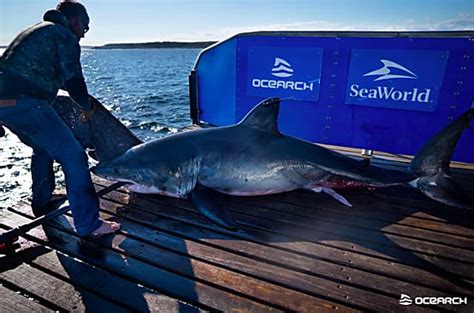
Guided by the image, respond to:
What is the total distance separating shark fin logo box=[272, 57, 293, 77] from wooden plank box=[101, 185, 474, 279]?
13.1 feet

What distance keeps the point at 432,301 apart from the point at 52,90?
4648 millimetres

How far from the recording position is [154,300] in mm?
3377

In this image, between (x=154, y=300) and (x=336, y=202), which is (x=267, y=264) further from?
(x=336, y=202)

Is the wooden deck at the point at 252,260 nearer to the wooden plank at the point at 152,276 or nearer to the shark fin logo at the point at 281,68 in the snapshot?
the wooden plank at the point at 152,276

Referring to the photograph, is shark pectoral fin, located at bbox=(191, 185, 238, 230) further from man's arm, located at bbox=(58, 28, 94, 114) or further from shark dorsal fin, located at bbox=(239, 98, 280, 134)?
man's arm, located at bbox=(58, 28, 94, 114)

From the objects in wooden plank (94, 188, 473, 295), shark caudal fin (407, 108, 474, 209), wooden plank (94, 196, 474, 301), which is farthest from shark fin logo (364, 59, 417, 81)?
wooden plank (94, 196, 474, 301)

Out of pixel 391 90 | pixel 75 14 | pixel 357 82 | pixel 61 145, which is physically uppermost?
pixel 75 14

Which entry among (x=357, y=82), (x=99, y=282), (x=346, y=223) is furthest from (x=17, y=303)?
(x=357, y=82)

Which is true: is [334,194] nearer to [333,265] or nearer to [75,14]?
[333,265]

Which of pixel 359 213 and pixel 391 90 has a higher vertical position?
pixel 391 90

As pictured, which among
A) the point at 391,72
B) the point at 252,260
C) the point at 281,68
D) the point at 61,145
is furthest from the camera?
the point at 281,68

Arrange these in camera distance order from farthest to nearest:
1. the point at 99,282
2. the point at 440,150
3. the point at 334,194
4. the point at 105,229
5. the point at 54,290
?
the point at 334,194 < the point at 440,150 < the point at 105,229 < the point at 99,282 < the point at 54,290

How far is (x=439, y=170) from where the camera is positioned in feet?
16.6

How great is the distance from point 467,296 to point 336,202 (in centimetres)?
222
